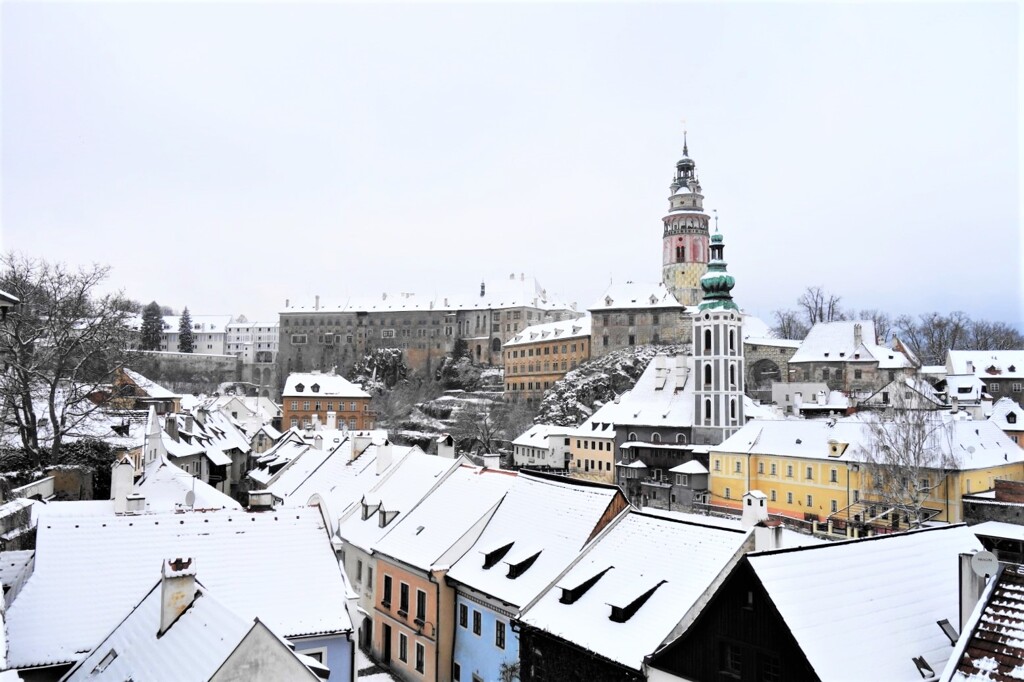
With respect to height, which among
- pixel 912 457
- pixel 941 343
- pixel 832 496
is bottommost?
pixel 832 496

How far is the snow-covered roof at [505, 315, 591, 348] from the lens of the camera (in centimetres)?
8369

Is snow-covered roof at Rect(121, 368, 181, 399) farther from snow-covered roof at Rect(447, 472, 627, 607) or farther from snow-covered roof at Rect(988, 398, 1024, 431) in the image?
snow-covered roof at Rect(988, 398, 1024, 431)

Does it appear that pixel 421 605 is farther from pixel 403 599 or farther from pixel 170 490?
pixel 170 490

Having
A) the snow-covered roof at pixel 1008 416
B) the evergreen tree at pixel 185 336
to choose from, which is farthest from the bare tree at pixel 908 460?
the evergreen tree at pixel 185 336

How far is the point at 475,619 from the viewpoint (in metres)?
17.4

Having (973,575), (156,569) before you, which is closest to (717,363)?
(973,575)

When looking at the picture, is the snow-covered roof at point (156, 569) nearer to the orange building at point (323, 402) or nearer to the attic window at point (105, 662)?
the attic window at point (105, 662)

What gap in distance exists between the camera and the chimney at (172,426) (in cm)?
3906

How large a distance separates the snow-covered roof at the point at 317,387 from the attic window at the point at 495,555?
61.8 m

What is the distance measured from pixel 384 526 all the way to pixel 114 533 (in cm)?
1015

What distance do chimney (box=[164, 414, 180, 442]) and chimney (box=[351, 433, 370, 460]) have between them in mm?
13742

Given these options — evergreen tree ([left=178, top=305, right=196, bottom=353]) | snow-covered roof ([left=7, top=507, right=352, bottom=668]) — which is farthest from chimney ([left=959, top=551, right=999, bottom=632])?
evergreen tree ([left=178, top=305, right=196, bottom=353])

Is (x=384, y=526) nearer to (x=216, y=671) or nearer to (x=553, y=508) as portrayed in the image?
(x=553, y=508)

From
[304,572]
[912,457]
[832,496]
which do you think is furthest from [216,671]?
[832,496]
